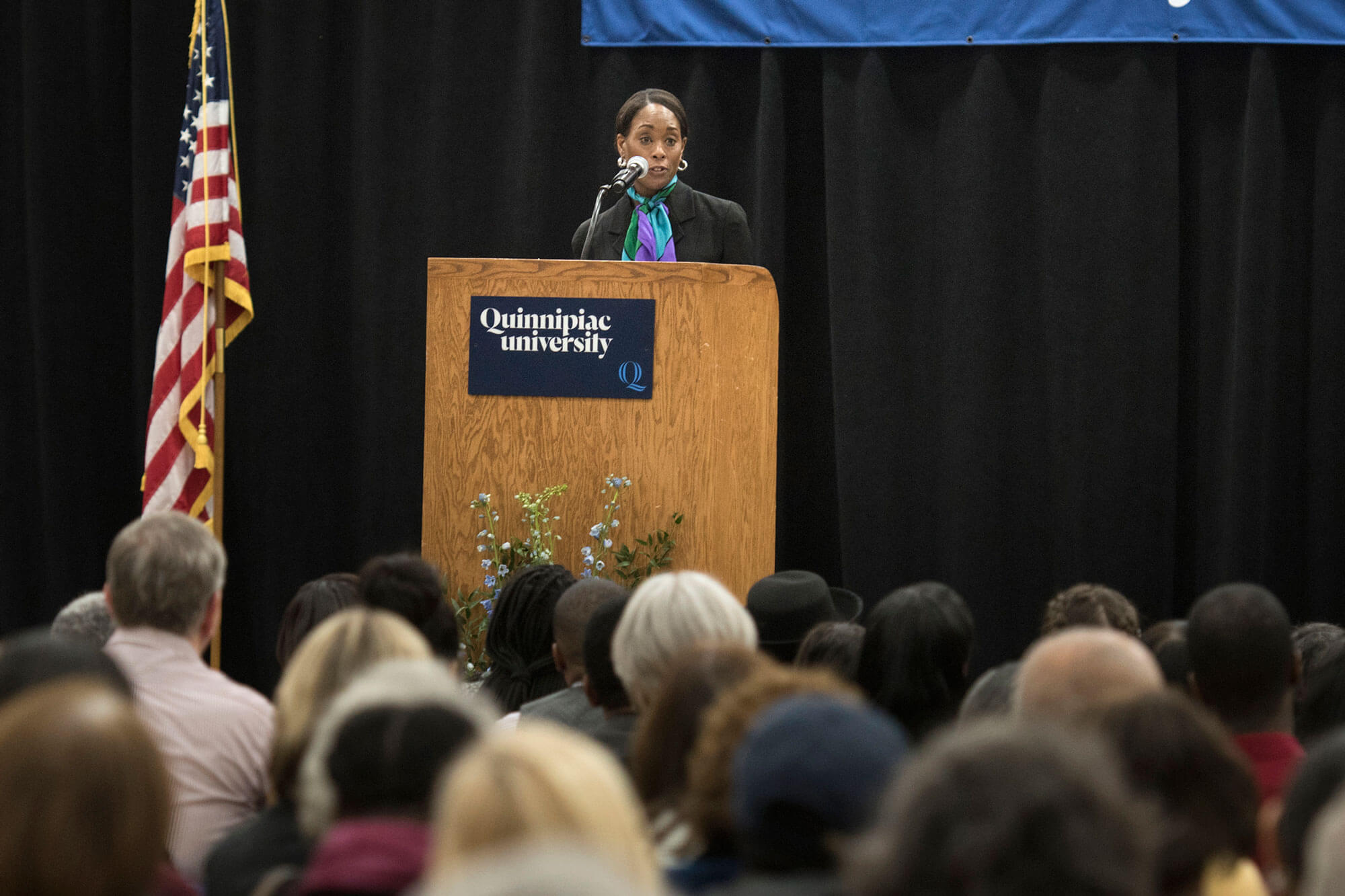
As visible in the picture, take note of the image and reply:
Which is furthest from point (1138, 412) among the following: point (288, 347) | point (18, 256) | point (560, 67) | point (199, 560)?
point (18, 256)

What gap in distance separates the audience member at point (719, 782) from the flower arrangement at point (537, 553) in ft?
6.87

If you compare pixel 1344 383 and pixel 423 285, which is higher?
pixel 423 285

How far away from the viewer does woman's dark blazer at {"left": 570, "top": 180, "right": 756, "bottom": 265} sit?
177 inches

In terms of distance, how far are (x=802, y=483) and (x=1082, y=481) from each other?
1096mm

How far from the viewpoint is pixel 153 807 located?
1401 mm

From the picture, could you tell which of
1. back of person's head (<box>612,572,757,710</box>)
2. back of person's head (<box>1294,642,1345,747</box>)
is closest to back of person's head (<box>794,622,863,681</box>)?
back of person's head (<box>612,572,757,710</box>)

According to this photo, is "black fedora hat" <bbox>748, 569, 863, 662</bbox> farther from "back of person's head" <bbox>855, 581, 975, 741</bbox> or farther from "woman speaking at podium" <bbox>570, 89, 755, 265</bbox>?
"woman speaking at podium" <bbox>570, 89, 755, 265</bbox>

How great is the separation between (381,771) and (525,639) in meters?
1.62

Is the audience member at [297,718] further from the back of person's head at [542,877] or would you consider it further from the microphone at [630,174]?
the microphone at [630,174]

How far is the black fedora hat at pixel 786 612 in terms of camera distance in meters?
3.15

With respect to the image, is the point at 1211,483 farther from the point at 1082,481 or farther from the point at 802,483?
the point at 802,483

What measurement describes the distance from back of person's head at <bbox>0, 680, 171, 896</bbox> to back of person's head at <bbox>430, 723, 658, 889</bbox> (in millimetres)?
362

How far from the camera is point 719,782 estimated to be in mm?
1641

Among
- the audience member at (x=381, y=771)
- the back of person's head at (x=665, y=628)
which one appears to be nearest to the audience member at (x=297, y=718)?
the audience member at (x=381, y=771)
